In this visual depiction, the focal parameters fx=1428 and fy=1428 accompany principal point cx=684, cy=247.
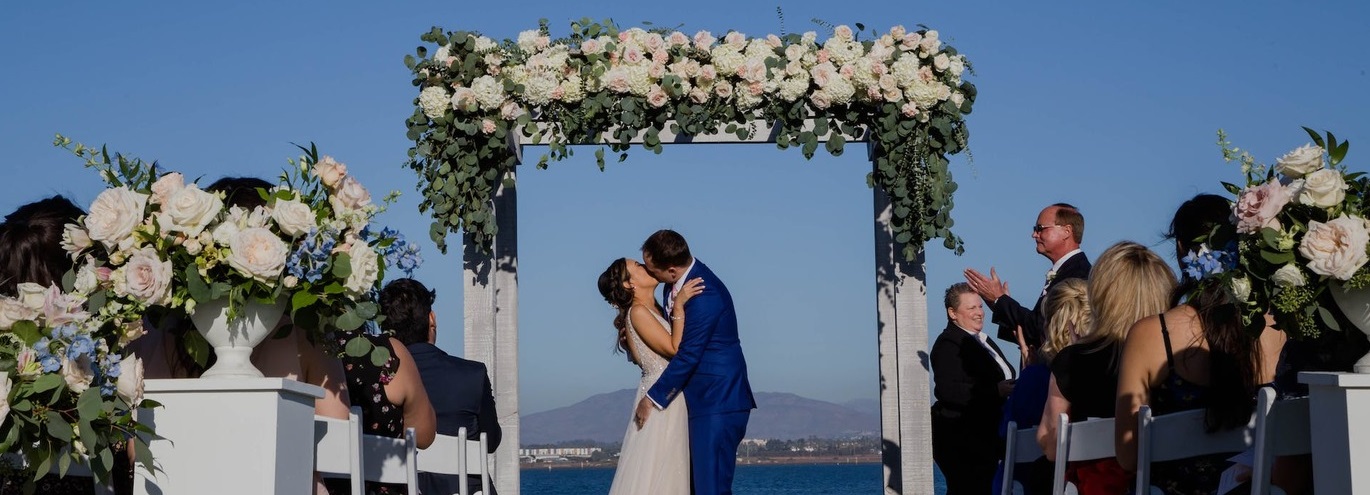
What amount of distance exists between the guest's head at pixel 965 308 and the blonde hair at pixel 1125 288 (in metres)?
2.71

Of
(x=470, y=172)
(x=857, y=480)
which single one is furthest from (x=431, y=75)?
(x=857, y=480)

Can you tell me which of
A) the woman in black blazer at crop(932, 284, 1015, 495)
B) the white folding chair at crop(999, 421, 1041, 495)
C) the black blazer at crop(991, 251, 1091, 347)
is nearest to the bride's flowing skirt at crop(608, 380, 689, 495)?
the woman in black blazer at crop(932, 284, 1015, 495)

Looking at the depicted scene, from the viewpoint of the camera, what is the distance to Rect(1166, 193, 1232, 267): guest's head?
3.77 m

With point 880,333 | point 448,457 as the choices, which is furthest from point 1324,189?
point 880,333

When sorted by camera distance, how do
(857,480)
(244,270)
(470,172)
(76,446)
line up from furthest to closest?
1. (857,480)
2. (470,172)
3. (244,270)
4. (76,446)

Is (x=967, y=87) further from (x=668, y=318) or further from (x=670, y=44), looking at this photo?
(x=668, y=318)

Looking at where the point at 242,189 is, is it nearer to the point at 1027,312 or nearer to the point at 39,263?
the point at 39,263

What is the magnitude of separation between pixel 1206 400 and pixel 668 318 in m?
3.12

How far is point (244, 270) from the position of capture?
2811 millimetres

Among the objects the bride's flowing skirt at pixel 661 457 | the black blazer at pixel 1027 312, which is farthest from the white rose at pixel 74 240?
the black blazer at pixel 1027 312

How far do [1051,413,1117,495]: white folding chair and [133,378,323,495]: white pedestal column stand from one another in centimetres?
204

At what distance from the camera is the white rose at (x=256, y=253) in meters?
2.80

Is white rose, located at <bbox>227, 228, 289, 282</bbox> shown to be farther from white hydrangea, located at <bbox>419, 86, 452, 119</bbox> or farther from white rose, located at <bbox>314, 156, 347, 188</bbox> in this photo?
white hydrangea, located at <bbox>419, 86, 452, 119</bbox>

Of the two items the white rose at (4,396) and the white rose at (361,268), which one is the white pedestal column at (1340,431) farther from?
the white rose at (4,396)
